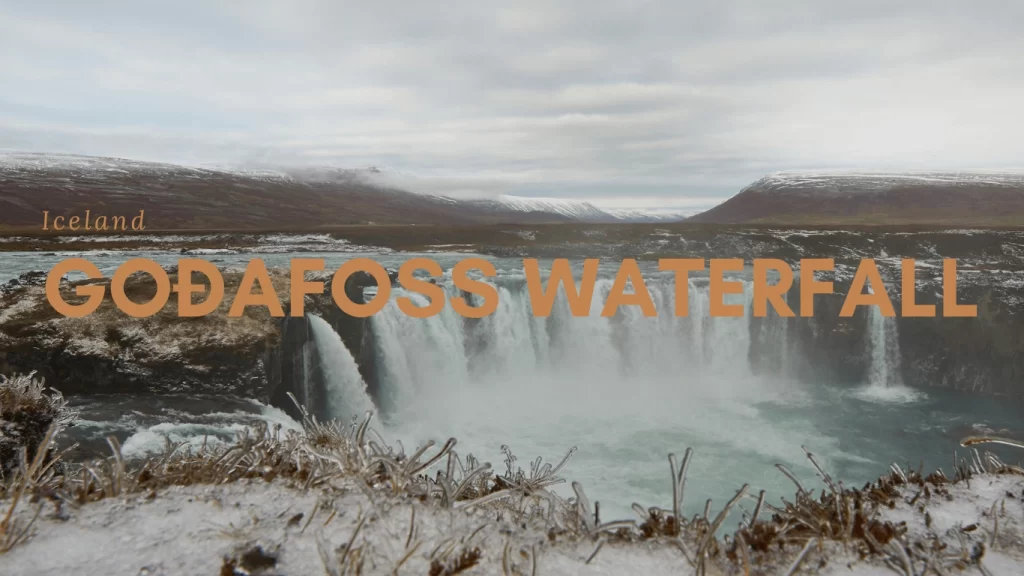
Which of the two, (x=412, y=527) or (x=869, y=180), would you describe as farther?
(x=869, y=180)

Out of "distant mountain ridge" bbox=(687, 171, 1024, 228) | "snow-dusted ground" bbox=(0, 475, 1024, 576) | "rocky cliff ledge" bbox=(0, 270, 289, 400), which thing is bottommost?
"rocky cliff ledge" bbox=(0, 270, 289, 400)

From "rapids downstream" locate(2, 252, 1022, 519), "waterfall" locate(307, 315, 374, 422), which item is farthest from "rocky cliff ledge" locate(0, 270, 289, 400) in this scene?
"waterfall" locate(307, 315, 374, 422)

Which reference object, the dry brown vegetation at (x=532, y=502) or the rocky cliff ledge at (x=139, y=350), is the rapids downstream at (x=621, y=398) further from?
the dry brown vegetation at (x=532, y=502)

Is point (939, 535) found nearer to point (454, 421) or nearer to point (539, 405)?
point (454, 421)

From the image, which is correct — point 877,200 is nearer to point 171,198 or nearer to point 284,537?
point 284,537

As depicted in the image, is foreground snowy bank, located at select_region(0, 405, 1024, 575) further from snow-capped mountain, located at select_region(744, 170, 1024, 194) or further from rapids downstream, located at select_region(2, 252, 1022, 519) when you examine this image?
snow-capped mountain, located at select_region(744, 170, 1024, 194)

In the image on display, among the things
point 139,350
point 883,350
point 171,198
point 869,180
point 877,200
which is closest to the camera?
point 139,350

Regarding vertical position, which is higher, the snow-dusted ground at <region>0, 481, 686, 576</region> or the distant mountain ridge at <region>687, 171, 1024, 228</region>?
the distant mountain ridge at <region>687, 171, 1024, 228</region>
